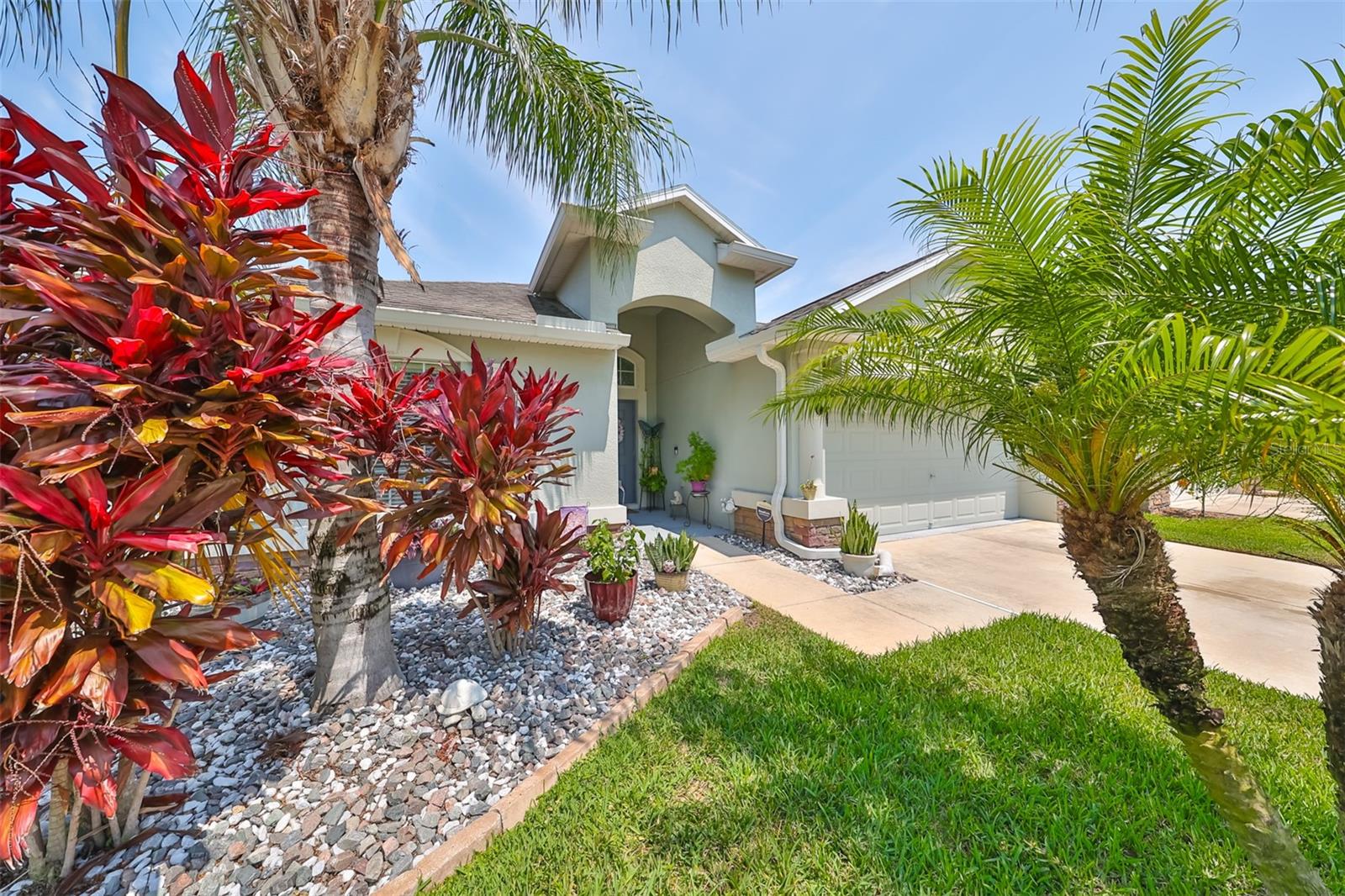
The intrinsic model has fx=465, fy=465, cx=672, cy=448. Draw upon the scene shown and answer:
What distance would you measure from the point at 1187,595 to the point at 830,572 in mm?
4176

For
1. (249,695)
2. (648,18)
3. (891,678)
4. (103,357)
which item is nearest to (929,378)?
(891,678)

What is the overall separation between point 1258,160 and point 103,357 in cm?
Result: 456

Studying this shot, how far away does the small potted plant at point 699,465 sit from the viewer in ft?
33.7

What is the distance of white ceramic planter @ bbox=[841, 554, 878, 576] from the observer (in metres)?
6.56

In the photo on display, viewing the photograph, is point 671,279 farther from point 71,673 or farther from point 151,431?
point 71,673

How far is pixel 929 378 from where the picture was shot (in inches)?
136

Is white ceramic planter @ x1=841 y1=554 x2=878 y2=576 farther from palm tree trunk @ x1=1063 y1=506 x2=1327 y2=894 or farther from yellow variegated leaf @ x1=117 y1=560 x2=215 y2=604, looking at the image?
yellow variegated leaf @ x1=117 y1=560 x2=215 y2=604

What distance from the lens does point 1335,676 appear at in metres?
1.80

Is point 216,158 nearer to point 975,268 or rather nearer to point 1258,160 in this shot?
point 975,268

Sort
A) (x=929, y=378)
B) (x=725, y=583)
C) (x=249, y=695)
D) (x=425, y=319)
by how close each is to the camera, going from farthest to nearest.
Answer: (x=425, y=319) → (x=725, y=583) → (x=929, y=378) → (x=249, y=695)

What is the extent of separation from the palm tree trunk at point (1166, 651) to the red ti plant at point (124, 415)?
3.72 metres

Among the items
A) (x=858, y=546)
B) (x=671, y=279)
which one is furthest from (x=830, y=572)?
(x=671, y=279)

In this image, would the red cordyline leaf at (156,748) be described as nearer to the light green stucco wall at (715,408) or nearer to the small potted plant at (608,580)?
the small potted plant at (608,580)

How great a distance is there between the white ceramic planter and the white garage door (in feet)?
5.60
